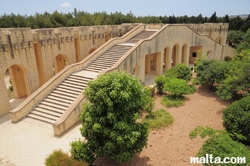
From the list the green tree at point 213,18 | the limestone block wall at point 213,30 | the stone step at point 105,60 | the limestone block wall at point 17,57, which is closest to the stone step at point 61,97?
the limestone block wall at point 17,57

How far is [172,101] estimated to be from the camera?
15531 mm

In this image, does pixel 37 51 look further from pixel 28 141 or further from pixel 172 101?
pixel 172 101

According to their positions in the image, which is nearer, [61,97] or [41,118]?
[41,118]

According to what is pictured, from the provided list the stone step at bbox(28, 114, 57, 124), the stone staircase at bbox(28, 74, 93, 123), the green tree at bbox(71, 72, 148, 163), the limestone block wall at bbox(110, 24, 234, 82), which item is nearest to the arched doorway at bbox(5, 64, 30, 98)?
the stone staircase at bbox(28, 74, 93, 123)

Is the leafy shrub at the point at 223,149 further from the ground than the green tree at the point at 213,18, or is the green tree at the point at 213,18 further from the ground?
the green tree at the point at 213,18

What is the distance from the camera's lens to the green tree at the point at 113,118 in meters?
7.35

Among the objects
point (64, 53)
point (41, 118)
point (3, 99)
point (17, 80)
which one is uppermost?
point (64, 53)

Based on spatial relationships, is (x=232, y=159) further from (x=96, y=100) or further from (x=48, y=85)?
(x=48, y=85)

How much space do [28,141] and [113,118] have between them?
229 inches

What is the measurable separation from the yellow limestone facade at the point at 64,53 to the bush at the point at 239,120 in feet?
26.1

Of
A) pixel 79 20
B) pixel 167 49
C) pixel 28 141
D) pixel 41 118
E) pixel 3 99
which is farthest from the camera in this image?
pixel 79 20

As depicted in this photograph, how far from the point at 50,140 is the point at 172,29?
15.5m

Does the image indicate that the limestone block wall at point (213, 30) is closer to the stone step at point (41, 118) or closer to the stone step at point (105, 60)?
the stone step at point (105, 60)

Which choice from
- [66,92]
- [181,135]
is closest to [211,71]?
[181,135]
